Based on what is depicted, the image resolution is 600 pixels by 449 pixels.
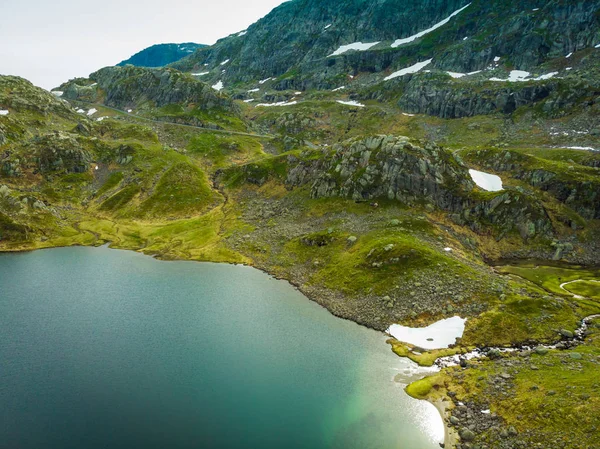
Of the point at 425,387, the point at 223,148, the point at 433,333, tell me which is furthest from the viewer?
the point at 223,148

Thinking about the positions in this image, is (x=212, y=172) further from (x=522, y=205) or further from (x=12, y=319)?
(x=522, y=205)

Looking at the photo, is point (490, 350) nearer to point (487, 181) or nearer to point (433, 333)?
point (433, 333)

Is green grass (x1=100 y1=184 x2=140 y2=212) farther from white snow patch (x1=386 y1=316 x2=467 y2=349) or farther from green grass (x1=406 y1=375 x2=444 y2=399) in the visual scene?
green grass (x1=406 y1=375 x2=444 y2=399)

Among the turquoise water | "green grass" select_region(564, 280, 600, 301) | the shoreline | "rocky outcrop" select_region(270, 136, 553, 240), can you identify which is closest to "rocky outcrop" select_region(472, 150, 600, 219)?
"rocky outcrop" select_region(270, 136, 553, 240)

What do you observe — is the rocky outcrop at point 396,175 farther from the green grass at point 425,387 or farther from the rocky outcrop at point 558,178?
the green grass at point 425,387

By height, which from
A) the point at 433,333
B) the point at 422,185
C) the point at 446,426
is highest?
the point at 422,185

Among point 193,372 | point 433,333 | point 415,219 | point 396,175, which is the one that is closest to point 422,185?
point 396,175
